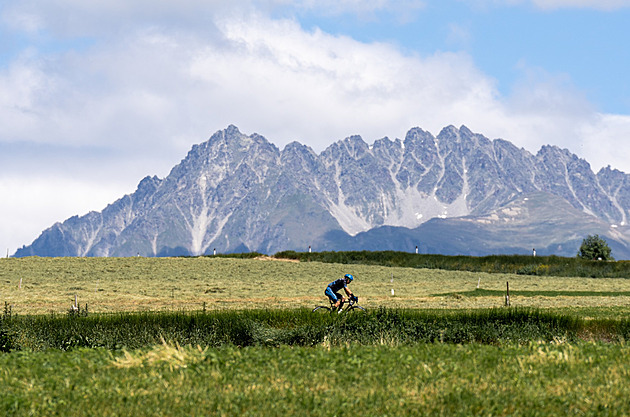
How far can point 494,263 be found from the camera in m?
102

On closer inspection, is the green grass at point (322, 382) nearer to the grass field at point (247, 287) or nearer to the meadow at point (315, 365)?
the meadow at point (315, 365)

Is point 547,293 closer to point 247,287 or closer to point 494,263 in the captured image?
point 247,287

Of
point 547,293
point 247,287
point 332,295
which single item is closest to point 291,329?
point 332,295

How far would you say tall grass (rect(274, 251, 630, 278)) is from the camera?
9300cm

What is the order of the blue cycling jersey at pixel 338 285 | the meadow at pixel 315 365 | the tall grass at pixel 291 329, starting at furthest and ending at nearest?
the blue cycling jersey at pixel 338 285 → the tall grass at pixel 291 329 → the meadow at pixel 315 365

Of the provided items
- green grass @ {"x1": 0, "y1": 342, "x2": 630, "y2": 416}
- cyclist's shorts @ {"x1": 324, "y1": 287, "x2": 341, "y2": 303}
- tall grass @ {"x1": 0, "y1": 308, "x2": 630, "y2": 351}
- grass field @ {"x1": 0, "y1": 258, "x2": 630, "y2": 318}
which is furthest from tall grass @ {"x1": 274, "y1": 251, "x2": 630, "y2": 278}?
green grass @ {"x1": 0, "y1": 342, "x2": 630, "y2": 416}

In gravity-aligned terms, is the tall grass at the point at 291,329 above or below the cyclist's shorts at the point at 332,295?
below

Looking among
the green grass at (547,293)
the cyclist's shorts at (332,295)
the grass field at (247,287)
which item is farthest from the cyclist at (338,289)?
the green grass at (547,293)

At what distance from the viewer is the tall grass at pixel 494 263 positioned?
Answer: 93.0 m

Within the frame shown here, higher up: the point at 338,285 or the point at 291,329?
the point at 338,285

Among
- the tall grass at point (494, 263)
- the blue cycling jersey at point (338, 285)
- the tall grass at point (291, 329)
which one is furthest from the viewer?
the tall grass at point (494, 263)

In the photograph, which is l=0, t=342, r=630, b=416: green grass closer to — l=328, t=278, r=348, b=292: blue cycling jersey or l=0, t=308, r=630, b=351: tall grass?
l=0, t=308, r=630, b=351: tall grass

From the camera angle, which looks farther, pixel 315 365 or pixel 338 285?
pixel 338 285

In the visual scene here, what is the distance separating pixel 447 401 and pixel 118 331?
1359 cm
